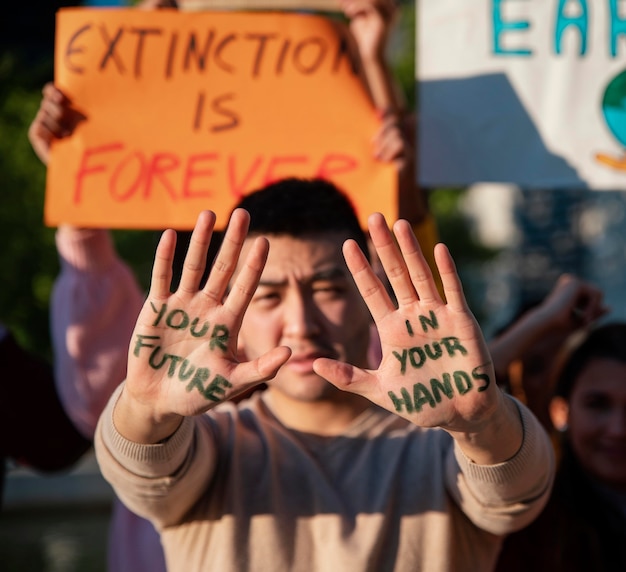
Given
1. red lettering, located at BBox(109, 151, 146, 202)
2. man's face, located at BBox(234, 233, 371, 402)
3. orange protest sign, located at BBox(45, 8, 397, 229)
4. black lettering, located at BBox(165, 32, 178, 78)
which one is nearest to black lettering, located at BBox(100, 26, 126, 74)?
orange protest sign, located at BBox(45, 8, 397, 229)

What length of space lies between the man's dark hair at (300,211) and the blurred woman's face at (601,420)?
859mm

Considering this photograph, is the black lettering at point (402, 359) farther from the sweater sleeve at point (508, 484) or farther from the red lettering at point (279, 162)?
the red lettering at point (279, 162)

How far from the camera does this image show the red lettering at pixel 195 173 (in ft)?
8.66

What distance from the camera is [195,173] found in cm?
266

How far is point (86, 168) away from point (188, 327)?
3.52 feet

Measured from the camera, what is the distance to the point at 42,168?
26.4ft

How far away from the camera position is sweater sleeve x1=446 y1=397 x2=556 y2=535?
174 cm

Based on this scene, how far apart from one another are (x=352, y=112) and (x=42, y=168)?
577 cm

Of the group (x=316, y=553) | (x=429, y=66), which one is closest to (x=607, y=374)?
(x=429, y=66)

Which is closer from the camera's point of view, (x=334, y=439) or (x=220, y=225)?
(x=334, y=439)

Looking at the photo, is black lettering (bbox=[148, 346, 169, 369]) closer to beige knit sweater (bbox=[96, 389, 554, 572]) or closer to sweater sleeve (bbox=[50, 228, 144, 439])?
beige knit sweater (bbox=[96, 389, 554, 572])

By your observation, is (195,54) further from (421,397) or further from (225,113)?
(421,397)

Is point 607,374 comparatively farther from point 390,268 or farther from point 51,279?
point 51,279

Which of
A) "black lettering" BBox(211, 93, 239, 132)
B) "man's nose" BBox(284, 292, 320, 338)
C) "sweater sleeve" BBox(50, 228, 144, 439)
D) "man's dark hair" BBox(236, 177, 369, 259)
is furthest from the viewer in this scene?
"black lettering" BBox(211, 93, 239, 132)
